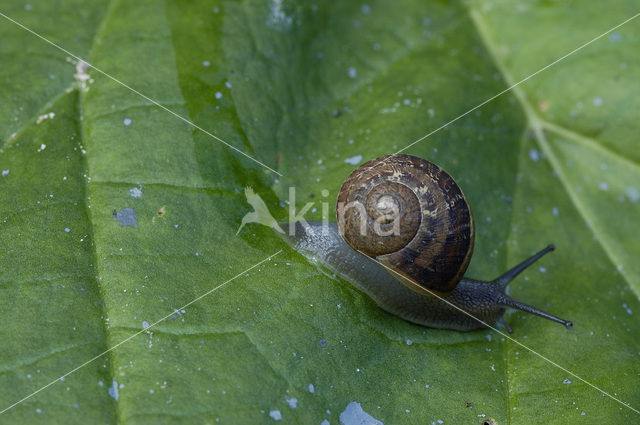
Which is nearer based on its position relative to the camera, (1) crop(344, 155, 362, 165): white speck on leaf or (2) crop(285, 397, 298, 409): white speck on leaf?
(2) crop(285, 397, 298, 409): white speck on leaf

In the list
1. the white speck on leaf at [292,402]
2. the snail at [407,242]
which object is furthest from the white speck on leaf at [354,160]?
the white speck on leaf at [292,402]

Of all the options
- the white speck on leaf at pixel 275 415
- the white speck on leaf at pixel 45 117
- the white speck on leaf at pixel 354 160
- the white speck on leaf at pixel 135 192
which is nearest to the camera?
the white speck on leaf at pixel 275 415

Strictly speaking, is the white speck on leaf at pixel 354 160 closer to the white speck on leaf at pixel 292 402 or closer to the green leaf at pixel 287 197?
the green leaf at pixel 287 197

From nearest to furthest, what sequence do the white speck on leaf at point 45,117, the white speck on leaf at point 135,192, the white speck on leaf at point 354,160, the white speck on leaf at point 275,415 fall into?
1. the white speck on leaf at point 275,415
2. the white speck on leaf at point 135,192
3. the white speck on leaf at point 45,117
4. the white speck on leaf at point 354,160

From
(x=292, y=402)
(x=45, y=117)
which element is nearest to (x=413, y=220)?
(x=292, y=402)

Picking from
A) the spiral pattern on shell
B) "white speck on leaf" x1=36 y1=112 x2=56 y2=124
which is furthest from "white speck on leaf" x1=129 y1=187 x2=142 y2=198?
the spiral pattern on shell

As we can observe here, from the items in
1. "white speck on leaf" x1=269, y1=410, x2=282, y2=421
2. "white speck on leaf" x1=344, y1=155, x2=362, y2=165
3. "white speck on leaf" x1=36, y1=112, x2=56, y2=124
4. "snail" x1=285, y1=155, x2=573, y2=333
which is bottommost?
"white speck on leaf" x1=269, y1=410, x2=282, y2=421

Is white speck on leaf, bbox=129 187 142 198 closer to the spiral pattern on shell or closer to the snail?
the snail
